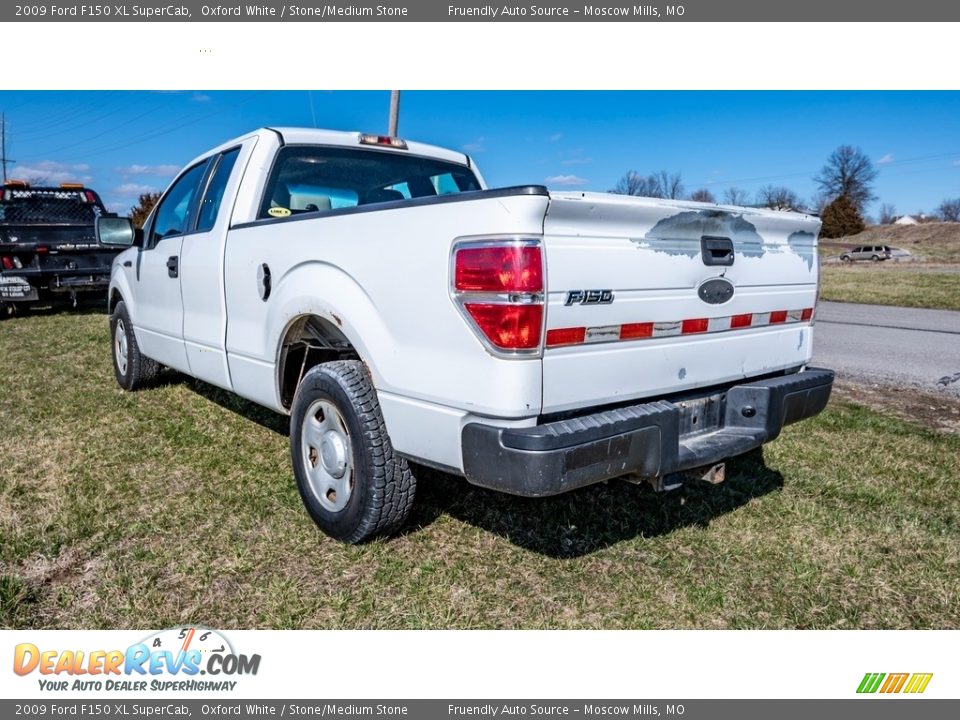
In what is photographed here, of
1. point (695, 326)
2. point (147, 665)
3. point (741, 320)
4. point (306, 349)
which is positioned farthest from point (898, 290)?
point (147, 665)

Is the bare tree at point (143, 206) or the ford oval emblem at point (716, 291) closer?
the ford oval emblem at point (716, 291)

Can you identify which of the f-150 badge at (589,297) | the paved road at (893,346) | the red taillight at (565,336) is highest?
the f-150 badge at (589,297)

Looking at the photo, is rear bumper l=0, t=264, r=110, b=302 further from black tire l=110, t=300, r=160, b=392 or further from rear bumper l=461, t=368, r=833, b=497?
rear bumper l=461, t=368, r=833, b=497

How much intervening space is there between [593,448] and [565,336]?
40 centimetres

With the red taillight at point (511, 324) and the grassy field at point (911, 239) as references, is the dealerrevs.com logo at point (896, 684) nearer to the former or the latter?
the red taillight at point (511, 324)

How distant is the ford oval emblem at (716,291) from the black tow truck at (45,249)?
10101 mm

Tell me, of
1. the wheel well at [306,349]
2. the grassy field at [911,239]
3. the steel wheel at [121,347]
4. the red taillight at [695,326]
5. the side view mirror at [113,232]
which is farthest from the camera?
the grassy field at [911,239]

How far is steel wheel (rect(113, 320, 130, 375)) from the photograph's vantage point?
587 cm

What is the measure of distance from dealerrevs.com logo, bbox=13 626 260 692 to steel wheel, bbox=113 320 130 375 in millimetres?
3794

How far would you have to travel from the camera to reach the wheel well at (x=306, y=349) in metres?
3.32

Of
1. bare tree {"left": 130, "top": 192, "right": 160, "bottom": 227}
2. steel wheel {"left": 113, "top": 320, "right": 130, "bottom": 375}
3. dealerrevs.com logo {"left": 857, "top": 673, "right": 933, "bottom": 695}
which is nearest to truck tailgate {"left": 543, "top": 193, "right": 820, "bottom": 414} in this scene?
dealerrevs.com logo {"left": 857, "top": 673, "right": 933, "bottom": 695}

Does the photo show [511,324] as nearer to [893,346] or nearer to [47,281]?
[893,346]

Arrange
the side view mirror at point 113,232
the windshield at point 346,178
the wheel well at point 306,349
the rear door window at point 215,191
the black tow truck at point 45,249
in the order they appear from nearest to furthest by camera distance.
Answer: the wheel well at point 306,349 < the windshield at point 346,178 < the rear door window at point 215,191 < the side view mirror at point 113,232 < the black tow truck at point 45,249

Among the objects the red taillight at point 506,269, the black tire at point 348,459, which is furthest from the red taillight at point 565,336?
the black tire at point 348,459
